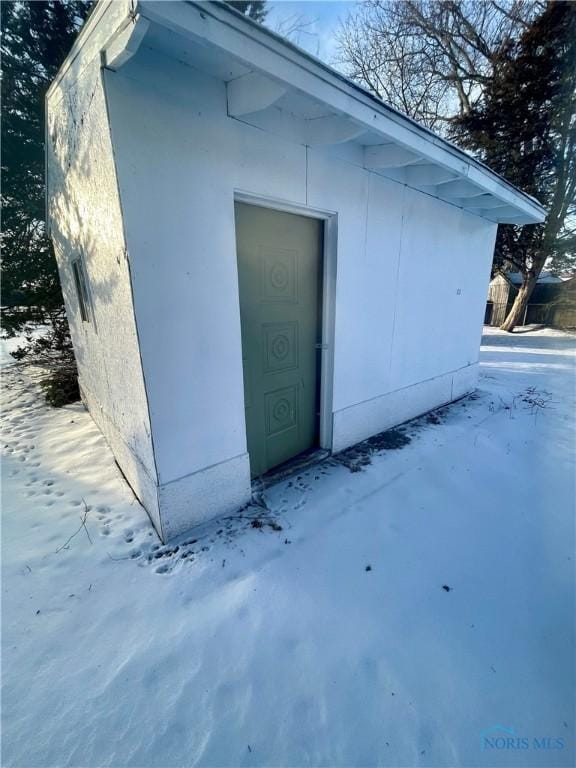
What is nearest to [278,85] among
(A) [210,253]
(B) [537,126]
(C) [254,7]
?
(A) [210,253]

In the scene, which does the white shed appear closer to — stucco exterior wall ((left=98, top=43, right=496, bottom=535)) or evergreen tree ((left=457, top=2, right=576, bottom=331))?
stucco exterior wall ((left=98, top=43, right=496, bottom=535))

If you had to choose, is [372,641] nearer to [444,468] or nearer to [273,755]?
[273,755]

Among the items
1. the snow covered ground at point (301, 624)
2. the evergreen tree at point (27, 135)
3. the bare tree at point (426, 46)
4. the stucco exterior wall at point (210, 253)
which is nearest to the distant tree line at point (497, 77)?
the bare tree at point (426, 46)

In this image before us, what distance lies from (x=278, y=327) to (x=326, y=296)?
616mm

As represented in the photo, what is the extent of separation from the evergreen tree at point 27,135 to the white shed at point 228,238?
308 centimetres

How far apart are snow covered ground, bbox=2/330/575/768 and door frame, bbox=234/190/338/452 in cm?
55

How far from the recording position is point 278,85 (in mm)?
1752

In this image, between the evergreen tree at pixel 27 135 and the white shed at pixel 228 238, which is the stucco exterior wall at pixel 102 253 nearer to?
the white shed at pixel 228 238

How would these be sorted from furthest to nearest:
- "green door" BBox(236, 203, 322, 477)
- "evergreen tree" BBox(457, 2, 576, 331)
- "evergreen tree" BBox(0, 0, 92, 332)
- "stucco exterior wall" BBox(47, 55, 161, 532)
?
1. "evergreen tree" BBox(457, 2, 576, 331)
2. "evergreen tree" BBox(0, 0, 92, 332)
3. "green door" BBox(236, 203, 322, 477)
4. "stucco exterior wall" BBox(47, 55, 161, 532)

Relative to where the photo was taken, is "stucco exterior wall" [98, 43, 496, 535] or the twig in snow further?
the twig in snow

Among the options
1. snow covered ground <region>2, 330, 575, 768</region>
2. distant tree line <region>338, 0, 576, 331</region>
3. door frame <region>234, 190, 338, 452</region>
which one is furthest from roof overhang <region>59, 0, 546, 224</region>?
distant tree line <region>338, 0, 576, 331</region>

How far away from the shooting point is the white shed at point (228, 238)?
1.71 m

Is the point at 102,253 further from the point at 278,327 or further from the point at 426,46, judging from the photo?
the point at 426,46

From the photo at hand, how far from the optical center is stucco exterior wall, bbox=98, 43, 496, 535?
1.79m
